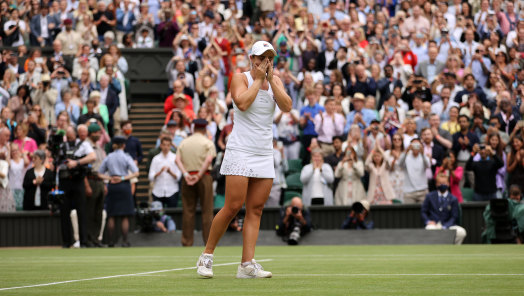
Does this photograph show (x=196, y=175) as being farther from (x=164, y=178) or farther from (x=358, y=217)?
(x=358, y=217)

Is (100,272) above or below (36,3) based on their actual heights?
below

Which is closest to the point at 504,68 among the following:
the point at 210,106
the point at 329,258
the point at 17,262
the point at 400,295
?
the point at 210,106

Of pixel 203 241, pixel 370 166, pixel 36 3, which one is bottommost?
pixel 203 241

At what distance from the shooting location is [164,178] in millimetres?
21125

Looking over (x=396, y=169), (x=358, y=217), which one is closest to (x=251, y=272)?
(x=358, y=217)

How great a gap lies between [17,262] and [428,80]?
14375mm

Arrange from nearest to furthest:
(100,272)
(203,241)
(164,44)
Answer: (100,272) < (203,241) < (164,44)

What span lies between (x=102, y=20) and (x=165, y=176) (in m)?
8.64

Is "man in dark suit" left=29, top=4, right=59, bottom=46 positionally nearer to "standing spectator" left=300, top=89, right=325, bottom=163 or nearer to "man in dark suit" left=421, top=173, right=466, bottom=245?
"standing spectator" left=300, top=89, right=325, bottom=163

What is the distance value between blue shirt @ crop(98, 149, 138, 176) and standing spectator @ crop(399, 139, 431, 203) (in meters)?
5.63

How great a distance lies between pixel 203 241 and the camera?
19.3 metres

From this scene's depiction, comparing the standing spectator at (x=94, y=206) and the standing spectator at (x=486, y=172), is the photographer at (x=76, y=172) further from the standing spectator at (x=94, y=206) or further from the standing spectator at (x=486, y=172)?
the standing spectator at (x=486, y=172)

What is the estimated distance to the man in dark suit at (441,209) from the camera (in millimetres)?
19453

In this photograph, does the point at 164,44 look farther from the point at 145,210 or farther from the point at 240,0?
the point at 145,210
